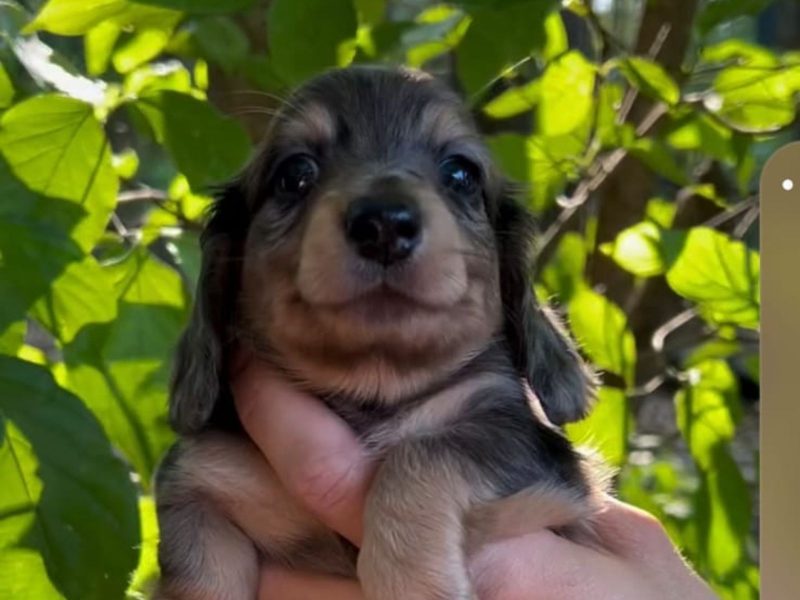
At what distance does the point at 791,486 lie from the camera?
0.91 m

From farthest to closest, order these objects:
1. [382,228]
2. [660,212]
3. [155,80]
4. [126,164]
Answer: [660,212], [126,164], [155,80], [382,228]

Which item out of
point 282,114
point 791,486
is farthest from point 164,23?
point 791,486

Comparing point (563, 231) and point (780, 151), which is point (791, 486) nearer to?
point (780, 151)

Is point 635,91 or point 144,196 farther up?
point 635,91

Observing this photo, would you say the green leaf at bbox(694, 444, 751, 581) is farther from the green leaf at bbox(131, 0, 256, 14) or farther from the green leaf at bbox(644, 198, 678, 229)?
the green leaf at bbox(131, 0, 256, 14)

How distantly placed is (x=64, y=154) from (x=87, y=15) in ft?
0.73

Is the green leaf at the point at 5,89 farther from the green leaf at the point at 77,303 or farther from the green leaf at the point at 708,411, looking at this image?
the green leaf at the point at 708,411

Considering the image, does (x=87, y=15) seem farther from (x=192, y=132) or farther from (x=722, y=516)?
(x=722, y=516)

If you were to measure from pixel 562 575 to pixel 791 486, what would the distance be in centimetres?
81

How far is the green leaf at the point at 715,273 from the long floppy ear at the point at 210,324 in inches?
30.4

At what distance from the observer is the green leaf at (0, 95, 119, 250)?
1.72 m

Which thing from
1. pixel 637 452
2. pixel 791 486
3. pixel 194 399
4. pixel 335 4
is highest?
pixel 335 4

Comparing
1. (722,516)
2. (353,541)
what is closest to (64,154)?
(353,541)

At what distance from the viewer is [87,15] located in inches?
69.6
